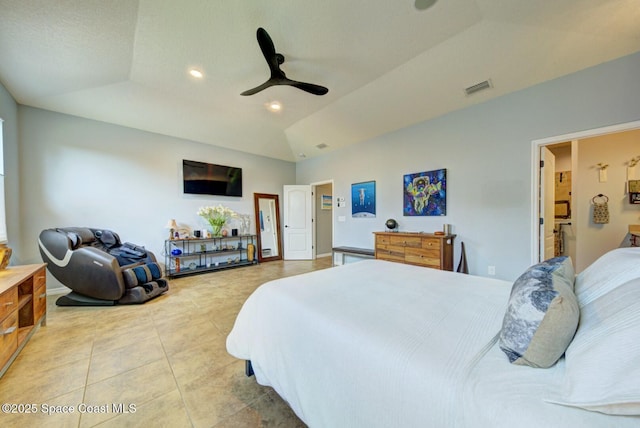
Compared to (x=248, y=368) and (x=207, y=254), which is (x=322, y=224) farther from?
(x=248, y=368)

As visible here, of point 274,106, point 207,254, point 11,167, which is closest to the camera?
point 11,167

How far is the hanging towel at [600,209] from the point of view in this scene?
11.8 ft

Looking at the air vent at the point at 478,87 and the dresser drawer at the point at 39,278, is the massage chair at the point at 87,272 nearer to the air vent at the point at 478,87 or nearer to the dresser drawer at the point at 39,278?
the dresser drawer at the point at 39,278

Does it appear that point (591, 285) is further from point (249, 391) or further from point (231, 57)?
point (231, 57)

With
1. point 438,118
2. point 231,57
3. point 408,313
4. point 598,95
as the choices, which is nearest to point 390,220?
point 438,118

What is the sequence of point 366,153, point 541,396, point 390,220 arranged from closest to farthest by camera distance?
point 541,396 < point 390,220 < point 366,153

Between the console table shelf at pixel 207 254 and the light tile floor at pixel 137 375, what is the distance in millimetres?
1653

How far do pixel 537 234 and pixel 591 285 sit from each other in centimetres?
250

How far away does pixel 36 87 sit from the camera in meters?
2.98

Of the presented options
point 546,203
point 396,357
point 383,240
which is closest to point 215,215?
point 383,240

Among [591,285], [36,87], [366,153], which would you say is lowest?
[591,285]

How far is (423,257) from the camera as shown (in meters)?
3.52

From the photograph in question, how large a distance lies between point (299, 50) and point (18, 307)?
11.9 ft

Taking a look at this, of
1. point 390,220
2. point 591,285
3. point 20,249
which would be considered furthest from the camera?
point 390,220
